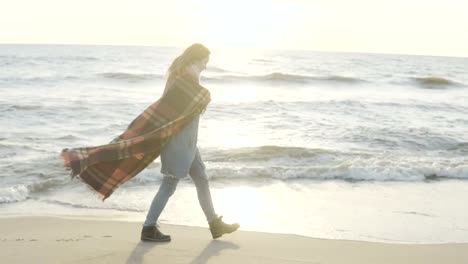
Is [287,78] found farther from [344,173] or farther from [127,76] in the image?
[344,173]

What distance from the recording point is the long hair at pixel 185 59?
441 centimetres

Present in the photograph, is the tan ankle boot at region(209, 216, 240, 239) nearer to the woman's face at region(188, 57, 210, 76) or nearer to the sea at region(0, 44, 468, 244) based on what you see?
the sea at region(0, 44, 468, 244)

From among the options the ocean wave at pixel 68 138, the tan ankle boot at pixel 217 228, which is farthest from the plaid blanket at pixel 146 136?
the ocean wave at pixel 68 138

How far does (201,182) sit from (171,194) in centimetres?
27

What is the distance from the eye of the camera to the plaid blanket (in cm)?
422

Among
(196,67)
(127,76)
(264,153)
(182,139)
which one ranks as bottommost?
(127,76)

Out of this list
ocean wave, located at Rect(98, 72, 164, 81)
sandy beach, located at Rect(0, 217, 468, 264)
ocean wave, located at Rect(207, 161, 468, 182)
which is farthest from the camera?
ocean wave, located at Rect(98, 72, 164, 81)

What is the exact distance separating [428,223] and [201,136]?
695cm

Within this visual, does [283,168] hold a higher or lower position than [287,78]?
higher

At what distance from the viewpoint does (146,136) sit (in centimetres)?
430

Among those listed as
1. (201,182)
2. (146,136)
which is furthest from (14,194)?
(146,136)

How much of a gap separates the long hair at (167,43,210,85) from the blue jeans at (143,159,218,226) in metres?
0.77

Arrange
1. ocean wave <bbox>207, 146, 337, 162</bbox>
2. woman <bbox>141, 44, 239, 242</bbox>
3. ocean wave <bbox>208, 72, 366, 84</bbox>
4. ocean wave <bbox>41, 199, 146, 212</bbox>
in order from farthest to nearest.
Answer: ocean wave <bbox>208, 72, 366, 84</bbox> < ocean wave <bbox>207, 146, 337, 162</bbox> < ocean wave <bbox>41, 199, 146, 212</bbox> < woman <bbox>141, 44, 239, 242</bbox>

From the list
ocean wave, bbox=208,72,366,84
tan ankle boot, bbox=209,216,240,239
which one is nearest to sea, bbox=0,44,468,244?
tan ankle boot, bbox=209,216,240,239
